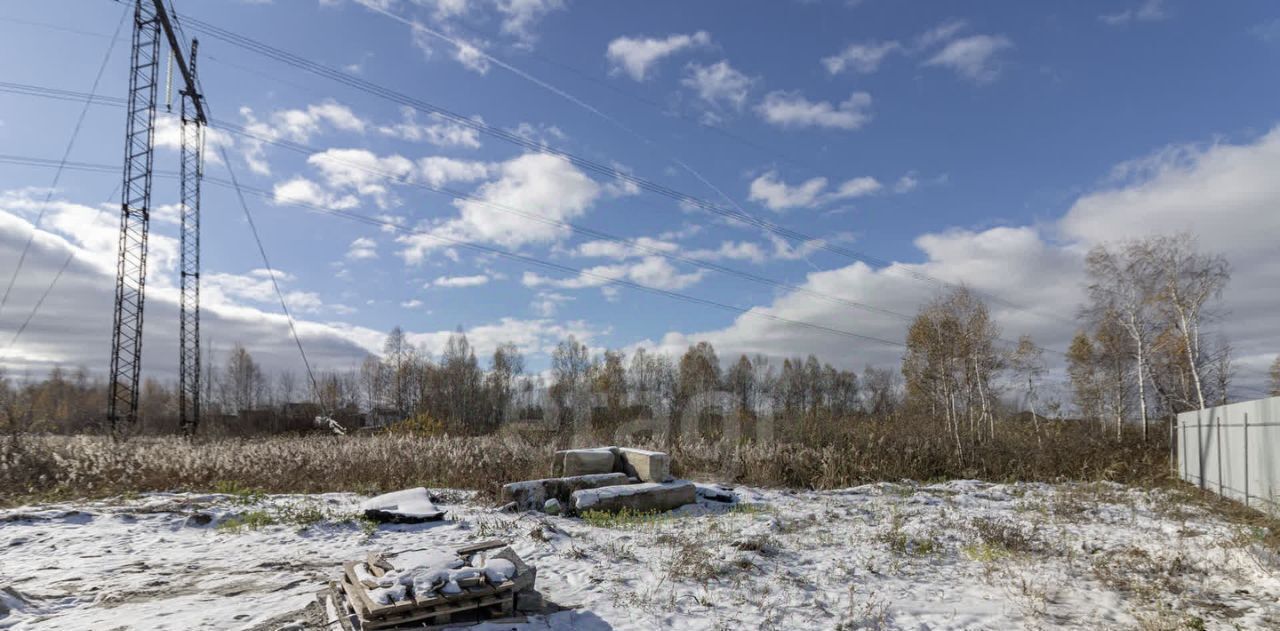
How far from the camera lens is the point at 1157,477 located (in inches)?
637

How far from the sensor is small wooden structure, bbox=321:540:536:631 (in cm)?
491

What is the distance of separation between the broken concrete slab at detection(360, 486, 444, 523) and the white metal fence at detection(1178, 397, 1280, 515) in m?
12.9

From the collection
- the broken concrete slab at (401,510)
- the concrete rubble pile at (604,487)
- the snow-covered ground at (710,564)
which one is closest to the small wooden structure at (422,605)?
the snow-covered ground at (710,564)

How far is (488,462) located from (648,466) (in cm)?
384

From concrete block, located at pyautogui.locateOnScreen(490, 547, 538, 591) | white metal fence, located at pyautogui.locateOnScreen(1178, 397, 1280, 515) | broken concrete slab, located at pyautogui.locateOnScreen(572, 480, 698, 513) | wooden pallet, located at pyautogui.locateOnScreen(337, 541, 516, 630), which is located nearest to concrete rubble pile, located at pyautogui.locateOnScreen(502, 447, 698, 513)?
broken concrete slab, located at pyautogui.locateOnScreen(572, 480, 698, 513)

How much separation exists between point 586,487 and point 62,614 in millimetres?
7309

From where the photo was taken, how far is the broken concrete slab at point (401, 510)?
9.37 metres

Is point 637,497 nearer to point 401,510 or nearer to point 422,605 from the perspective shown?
point 401,510

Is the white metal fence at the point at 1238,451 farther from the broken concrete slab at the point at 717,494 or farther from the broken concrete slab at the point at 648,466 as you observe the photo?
the broken concrete slab at the point at 648,466

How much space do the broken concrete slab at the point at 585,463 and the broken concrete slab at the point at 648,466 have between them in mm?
398

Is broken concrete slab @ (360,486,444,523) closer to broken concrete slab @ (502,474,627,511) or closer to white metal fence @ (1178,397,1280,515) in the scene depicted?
broken concrete slab @ (502,474,627,511)

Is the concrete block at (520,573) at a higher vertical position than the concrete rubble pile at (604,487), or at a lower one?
higher

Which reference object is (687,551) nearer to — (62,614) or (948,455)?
(62,614)

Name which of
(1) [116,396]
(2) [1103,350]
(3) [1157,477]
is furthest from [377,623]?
(2) [1103,350]
